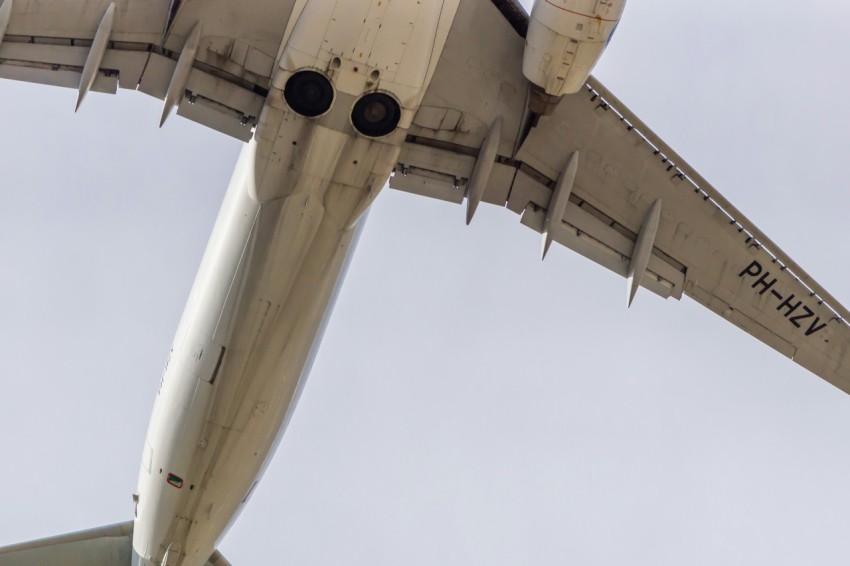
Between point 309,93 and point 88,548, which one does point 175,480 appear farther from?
point 309,93

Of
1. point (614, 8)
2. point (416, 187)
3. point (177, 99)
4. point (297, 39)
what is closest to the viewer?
point (614, 8)

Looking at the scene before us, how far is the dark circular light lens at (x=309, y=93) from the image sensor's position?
18.8 meters

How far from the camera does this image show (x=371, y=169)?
19500 millimetres

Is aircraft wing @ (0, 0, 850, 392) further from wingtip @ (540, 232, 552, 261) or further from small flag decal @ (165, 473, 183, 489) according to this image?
small flag decal @ (165, 473, 183, 489)

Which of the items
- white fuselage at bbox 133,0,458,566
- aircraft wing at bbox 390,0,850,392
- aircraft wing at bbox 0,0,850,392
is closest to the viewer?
white fuselage at bbox 133,0,458,566

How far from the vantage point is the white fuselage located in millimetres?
18594

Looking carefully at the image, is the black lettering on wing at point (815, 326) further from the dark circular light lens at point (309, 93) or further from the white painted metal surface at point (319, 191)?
the dark circular light lens at point (309, 93)

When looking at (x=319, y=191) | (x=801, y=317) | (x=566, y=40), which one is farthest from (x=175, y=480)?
(x=801, y=317)

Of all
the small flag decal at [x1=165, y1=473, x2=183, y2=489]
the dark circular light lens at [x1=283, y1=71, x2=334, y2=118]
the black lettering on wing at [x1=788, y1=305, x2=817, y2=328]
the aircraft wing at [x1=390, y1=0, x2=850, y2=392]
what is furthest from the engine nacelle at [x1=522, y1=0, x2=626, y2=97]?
the small flag decal at [x1=165, y1=473, x2=183, y2=489]

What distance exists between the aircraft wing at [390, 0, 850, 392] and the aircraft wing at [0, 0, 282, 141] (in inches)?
112

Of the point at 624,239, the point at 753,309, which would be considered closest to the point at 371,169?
the point at 624,239

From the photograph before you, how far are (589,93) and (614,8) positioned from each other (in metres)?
3.80

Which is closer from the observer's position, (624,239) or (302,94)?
(302,94)

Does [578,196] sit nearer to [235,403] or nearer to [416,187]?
[416,187]
